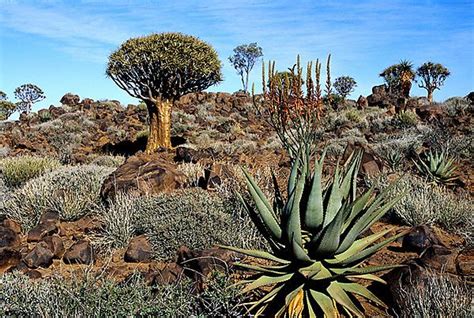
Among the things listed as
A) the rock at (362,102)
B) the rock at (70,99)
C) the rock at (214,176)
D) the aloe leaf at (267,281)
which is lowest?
the aloe leaf at (267,281)

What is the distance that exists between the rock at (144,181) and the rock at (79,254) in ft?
5.15

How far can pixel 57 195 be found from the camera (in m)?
8.03

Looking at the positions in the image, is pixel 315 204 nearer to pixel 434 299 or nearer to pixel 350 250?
pixel 350 250

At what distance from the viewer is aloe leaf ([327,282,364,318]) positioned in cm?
332

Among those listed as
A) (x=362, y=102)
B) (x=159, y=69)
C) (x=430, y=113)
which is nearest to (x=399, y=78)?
(x=362, y=102)

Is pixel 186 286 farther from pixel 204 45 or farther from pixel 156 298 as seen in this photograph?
pixel 204 45

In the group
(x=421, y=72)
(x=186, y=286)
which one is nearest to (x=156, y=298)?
(x=186, y=286)

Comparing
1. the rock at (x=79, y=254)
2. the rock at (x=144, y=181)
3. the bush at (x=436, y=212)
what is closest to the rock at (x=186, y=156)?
the rock at (x=144, y=181)

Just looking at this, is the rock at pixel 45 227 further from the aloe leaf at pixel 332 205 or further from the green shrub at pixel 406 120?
the green shrub at pixel 406 120

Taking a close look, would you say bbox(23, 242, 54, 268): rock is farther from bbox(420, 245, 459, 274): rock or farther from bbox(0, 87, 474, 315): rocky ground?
bbox(420, 245, 459, 274): rock

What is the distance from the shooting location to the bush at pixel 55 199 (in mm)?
7691

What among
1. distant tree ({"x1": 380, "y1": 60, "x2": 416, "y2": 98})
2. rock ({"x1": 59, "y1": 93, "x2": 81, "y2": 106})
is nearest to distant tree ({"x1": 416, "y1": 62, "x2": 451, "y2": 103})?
distant tree ({"x1": 380, "y1": 60, "x2": 416, "y2": 98})

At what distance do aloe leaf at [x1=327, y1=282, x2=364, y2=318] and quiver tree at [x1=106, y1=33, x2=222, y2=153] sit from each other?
12.7 m

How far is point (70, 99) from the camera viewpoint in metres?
32.0
